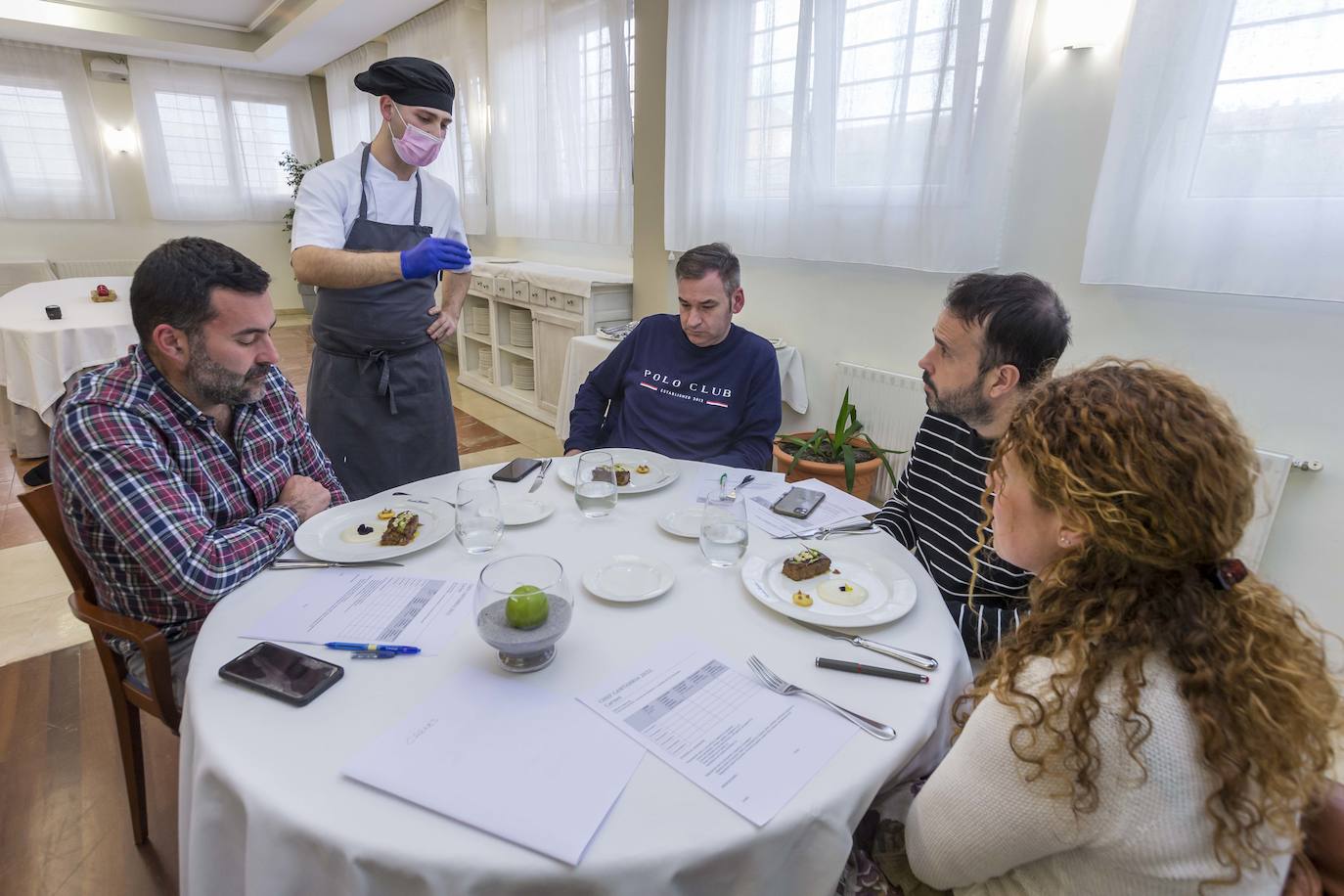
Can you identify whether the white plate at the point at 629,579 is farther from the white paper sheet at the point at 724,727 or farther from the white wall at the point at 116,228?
the white wall at the point at 116,228

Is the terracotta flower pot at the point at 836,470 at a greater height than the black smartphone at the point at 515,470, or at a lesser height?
lesser

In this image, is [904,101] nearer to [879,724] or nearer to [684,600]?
[684,600]

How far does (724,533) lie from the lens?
1.19 metres

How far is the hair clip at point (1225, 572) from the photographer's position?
69cm

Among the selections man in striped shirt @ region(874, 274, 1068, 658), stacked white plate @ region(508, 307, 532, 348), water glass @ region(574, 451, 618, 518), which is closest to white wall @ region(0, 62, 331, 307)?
stacked white plate @ region(508, 307, 532, 348)

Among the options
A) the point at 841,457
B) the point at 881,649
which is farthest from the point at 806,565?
the point at 841,457

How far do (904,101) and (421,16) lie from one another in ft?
16.0

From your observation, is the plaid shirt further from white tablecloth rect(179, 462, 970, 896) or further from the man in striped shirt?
the man in striped shirt

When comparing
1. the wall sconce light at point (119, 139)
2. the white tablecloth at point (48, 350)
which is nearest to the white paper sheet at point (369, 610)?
the white tablecloth at point (48, 350)

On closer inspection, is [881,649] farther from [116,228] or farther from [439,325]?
[116,228]

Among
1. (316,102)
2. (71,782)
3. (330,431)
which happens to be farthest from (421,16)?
(71,782)

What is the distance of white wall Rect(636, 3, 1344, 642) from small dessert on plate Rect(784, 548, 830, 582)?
112 centimetres

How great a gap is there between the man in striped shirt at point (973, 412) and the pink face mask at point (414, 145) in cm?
Result: 156

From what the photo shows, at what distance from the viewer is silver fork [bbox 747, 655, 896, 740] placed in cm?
83
